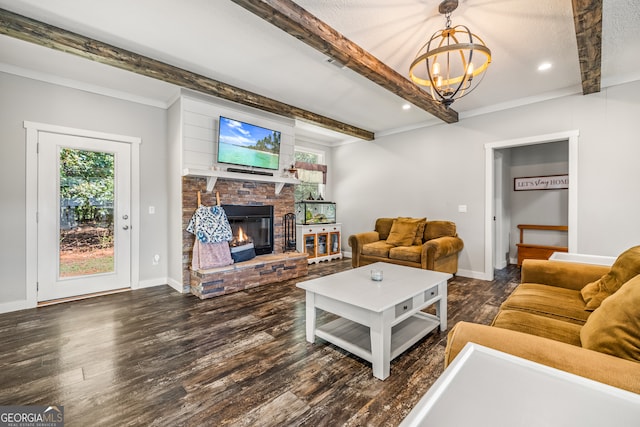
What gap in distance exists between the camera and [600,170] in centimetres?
345

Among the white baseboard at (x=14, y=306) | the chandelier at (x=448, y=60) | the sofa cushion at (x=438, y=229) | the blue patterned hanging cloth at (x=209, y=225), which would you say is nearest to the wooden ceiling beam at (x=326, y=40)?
the chandelier at (x=448, y=60)

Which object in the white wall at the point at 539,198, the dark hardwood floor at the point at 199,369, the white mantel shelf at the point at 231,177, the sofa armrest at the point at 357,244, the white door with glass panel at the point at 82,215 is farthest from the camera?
the white wall at the point at 539,198

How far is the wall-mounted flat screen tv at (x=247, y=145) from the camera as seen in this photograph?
3840 mm

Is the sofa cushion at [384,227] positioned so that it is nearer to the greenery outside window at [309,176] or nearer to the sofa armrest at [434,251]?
the sofa armrest at [434,251]

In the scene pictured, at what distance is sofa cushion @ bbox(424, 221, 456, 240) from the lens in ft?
15.1

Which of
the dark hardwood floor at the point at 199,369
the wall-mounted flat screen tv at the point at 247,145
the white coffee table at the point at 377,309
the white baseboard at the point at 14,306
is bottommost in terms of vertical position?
the dark hardwood floor at the point at 199,369

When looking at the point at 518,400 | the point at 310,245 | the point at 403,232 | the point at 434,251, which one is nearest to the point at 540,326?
the point at 518,400

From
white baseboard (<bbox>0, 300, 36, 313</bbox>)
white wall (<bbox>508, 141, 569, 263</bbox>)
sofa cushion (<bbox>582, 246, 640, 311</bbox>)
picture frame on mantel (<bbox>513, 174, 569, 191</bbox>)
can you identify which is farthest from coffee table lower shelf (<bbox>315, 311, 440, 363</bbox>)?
picture frame on mantel (<bbox>513, 174, 569, 191</bbox>)

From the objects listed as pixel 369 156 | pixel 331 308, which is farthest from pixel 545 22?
pixel 369 156

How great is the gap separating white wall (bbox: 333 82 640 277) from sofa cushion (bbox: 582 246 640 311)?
2235mm

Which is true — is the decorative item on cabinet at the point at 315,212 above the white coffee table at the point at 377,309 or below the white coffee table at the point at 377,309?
above

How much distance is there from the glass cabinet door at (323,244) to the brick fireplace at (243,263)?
1.03 m

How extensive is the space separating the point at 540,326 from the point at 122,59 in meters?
3.98

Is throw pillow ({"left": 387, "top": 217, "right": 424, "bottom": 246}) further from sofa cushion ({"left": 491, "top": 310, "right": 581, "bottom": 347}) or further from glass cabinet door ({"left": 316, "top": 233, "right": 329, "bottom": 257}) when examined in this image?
sofa cushion ({"left": 491, "top": 310, "right": 581, "bottom": 347})
